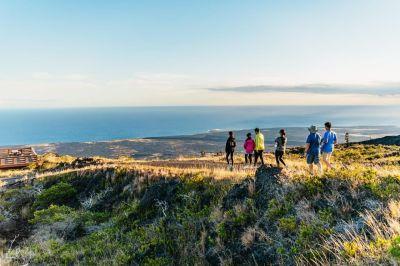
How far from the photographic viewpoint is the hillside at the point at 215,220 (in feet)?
26.1

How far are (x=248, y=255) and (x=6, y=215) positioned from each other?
48.9 feet

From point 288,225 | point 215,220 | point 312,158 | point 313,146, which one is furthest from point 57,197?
point 288,225

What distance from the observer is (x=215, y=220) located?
11.6 metres

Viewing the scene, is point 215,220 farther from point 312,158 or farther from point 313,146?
point 313,146

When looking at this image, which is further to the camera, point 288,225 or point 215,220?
point 215,220

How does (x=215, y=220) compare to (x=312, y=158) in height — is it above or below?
below

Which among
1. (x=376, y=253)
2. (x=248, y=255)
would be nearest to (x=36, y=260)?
(x=248, y=255)

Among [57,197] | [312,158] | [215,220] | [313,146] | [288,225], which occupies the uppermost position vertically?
[313,146]

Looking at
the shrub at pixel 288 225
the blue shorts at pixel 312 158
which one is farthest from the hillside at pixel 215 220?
the blue shorts at pixel 312 158

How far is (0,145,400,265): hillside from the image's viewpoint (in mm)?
7957

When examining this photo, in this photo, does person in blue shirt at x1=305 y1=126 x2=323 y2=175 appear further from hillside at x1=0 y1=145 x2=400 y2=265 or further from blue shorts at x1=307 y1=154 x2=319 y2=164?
hillside at x1=0 y1=145 x2=400 y2=265

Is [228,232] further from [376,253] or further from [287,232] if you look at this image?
[376,253]

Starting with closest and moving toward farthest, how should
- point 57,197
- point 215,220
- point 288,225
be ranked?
1. point 288,225
2. point 215,220
3. point 57,197

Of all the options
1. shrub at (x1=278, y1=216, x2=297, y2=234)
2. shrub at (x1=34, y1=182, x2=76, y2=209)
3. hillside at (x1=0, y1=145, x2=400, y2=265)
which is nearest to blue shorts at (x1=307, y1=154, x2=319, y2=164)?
hillside at (x1=0, y1=145, x2=400, y2=265)
